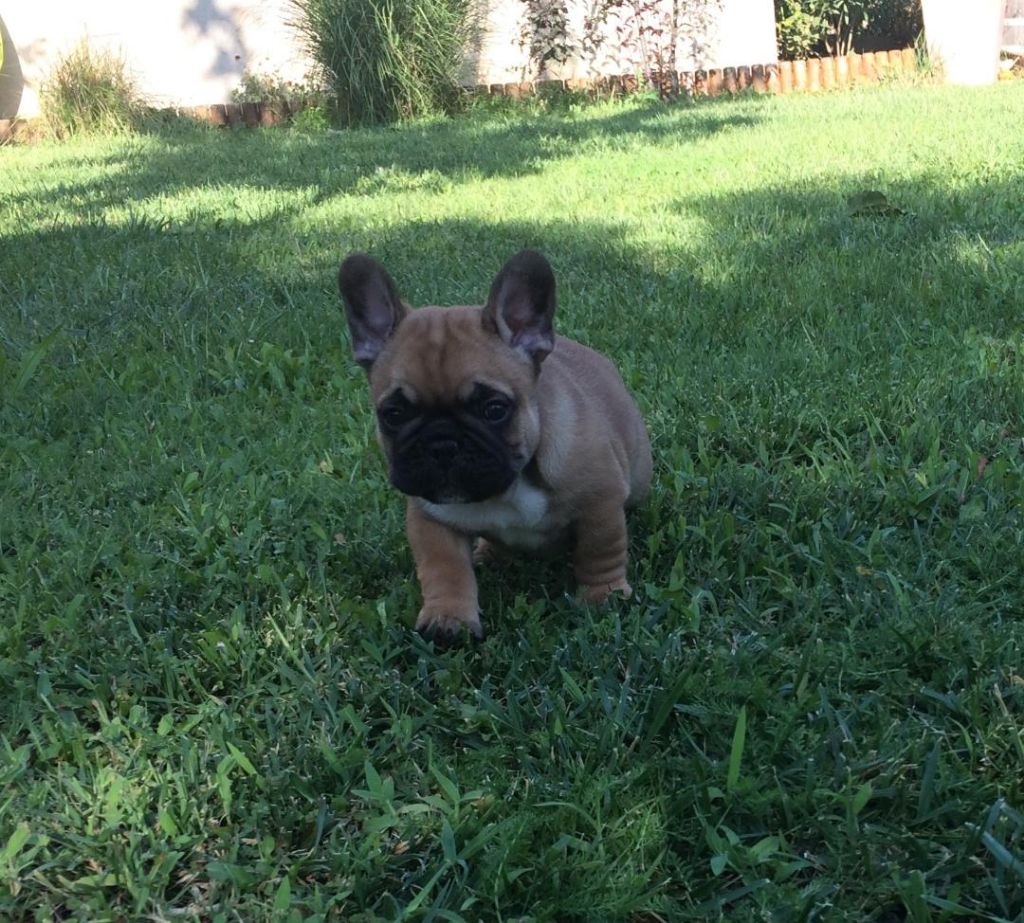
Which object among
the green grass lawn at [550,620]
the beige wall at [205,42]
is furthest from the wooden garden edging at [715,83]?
the green grass lawn at [550,620]

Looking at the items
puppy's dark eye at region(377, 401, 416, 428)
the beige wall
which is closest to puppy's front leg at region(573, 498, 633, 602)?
puppy's dark eye at region(377, 401, 416, 428)

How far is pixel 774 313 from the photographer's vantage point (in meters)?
4.66

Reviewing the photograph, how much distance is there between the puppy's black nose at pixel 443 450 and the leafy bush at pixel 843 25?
51.8 feet

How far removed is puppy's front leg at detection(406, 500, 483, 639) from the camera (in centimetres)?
262

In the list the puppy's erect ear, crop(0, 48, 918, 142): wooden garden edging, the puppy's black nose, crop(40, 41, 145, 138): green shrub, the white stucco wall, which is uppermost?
the white stucco wall

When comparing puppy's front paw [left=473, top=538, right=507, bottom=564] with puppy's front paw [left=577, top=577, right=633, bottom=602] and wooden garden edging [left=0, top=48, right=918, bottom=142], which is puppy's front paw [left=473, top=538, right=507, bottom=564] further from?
wooden garden edging [left=0, top=48, right=918, bottom=142]

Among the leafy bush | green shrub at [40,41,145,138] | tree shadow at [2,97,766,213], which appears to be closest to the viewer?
tree shadow at [2,97,766,213]

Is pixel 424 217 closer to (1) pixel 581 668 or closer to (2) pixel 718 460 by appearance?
(2) pixel 718 460

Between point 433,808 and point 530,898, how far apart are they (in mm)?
273

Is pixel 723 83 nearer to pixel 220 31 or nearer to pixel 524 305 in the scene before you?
pixel 220 31

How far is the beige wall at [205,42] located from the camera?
14648 millimetres

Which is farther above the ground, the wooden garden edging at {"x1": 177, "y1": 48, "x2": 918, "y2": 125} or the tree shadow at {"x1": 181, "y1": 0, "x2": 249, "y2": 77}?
the tree shadow at {"x1": 181, "y1": 0, "x2": 249, "y2": 77}

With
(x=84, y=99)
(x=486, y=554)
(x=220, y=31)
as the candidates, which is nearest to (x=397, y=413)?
(x=486, y=554)

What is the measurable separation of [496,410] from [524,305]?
0.33m
